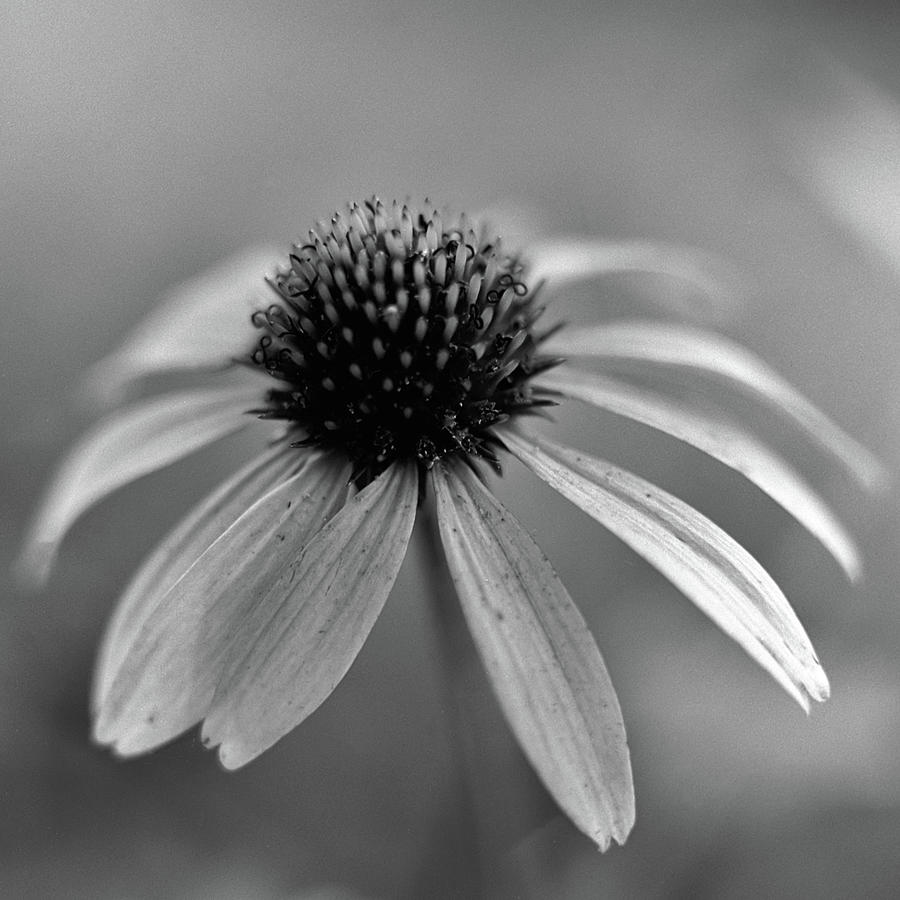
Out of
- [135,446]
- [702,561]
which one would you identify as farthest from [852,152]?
[135,446]

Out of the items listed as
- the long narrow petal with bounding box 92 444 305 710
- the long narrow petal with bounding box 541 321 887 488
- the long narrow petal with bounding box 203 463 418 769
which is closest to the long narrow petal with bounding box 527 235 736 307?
the long narrow petal with bounding box 541 321 887 488

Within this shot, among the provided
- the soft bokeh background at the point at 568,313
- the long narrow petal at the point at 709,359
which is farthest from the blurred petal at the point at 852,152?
the long narrow petal at the point at 709,359

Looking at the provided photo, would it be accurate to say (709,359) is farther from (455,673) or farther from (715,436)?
(455,673)

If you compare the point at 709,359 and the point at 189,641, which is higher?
the point at 709,359

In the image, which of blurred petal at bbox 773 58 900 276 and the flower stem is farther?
blurred petal at bbox 773 58 900 276

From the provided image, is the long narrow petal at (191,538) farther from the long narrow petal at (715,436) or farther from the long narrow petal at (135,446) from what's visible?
the long narrow petal at (715,436)

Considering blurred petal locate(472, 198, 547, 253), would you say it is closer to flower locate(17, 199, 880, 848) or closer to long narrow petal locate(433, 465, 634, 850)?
flower locate(17, 199, 880, 848)
